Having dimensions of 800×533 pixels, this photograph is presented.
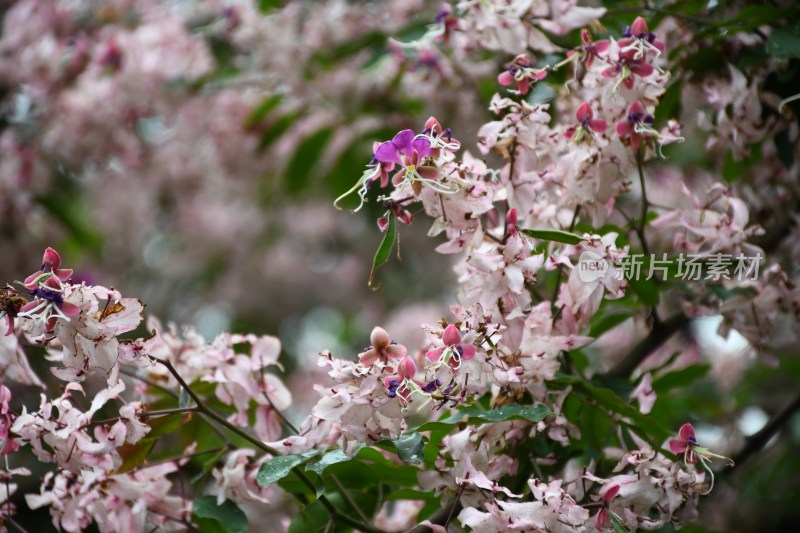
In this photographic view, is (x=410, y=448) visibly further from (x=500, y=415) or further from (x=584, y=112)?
(x=584, y=112)

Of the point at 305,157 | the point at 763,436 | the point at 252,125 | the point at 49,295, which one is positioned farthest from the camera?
the point at 252,125

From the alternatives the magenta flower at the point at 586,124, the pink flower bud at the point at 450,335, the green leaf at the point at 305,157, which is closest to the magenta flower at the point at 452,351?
the pink flower bud at the point at 450,335

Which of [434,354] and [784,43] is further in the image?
[784,43]

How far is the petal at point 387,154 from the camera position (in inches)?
30.2

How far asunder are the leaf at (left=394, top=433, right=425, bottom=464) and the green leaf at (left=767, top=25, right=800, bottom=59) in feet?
2.07

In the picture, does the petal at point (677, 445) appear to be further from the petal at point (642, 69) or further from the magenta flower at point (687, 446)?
the petal at point (642, 69)

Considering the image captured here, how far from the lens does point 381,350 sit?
0.75 meters

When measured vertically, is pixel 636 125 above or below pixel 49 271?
below

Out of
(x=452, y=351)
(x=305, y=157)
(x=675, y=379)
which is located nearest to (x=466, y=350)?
(x=452, y=351)

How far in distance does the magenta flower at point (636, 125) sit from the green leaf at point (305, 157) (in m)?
1.15

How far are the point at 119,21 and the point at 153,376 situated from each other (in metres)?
1.51

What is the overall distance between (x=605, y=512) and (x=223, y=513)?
15.2 inches

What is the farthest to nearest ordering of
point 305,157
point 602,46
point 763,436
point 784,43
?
point 305,157
point 763,436
point 784,43
point 602,46

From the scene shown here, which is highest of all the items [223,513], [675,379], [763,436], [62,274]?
[62,274]
